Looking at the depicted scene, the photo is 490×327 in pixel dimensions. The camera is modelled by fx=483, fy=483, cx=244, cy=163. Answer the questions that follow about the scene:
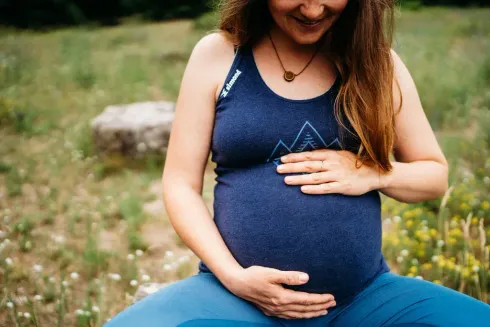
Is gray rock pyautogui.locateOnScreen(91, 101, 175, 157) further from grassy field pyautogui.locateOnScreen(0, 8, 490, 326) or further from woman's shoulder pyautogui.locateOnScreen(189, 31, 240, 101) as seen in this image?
woman's shoulder pyautogui.locateOnScreen(189, 31, 240, 101)

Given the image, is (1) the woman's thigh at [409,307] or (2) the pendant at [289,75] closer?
(1) the woman's thigh at [409,307]

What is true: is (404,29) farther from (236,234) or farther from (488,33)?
(236,234)

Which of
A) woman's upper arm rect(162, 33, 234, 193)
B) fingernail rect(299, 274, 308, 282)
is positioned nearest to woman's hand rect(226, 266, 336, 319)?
fingernail rect(299, 274, 308, 282)

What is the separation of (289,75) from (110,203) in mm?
2561

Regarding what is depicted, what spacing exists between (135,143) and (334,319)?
3.27m

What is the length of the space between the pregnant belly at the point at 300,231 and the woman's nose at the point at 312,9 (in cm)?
50

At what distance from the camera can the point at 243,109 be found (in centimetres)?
160

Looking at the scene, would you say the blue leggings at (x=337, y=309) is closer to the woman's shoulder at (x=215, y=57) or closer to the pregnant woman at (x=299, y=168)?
the pregnant woman at (x=299, y=168)

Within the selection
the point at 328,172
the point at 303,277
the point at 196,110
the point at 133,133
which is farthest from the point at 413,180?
the point at 133,133

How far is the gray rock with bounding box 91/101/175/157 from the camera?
4.47 m

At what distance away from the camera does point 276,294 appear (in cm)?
146

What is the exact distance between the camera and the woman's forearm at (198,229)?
60.7 inches

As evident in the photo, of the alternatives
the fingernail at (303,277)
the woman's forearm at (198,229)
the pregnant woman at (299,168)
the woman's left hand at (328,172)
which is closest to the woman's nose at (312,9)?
the pregnant woman at (299,168)

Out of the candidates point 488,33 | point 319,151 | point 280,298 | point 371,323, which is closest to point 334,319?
point 371,323
